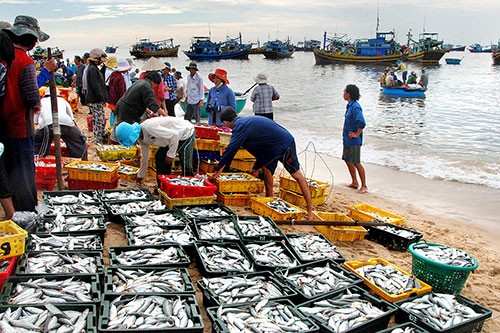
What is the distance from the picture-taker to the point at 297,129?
62.1 feet

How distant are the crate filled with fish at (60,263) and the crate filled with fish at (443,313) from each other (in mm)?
2815

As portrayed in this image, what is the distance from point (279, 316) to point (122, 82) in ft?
25.5

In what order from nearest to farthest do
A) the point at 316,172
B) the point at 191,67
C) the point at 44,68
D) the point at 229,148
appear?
the point at 44,68
the point at 229,148
the point at 316,172
the point at 191,67

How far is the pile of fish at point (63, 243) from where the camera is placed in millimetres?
4385

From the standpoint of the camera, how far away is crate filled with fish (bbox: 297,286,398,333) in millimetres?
3602

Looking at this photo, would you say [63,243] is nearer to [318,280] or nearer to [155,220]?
[155,220]

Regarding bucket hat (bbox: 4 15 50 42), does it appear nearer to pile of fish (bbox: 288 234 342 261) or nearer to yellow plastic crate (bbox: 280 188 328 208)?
pile of fish (bbox: 288 234 342 261)

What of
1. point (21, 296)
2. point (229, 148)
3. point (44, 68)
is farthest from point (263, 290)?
point (44, 68)

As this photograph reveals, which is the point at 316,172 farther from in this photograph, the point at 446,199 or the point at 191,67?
the point at 191,67

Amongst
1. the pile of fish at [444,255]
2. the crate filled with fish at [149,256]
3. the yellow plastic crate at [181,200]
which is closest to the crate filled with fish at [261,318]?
the crate filled with fish at [149,256]

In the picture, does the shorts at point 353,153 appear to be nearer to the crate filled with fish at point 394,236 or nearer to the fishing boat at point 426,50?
the crate filled with fish at point 394,236

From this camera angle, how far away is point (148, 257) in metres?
4.39

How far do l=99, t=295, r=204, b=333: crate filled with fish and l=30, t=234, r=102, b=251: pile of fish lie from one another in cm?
108

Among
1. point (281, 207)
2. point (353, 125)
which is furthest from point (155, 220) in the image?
point (353, 125)
